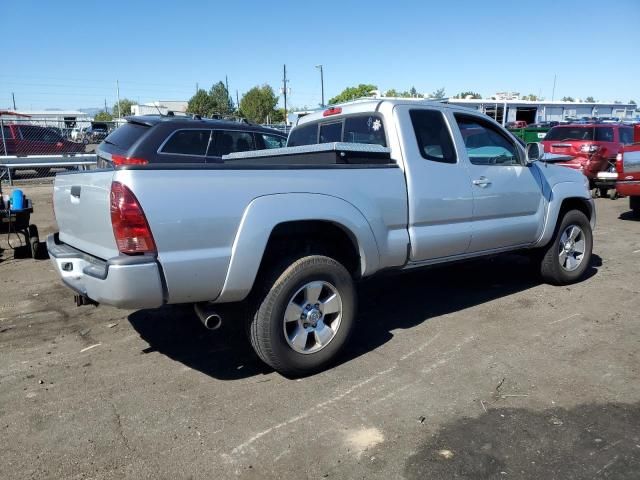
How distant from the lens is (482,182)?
15.7ft

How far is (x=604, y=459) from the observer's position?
9.16 ft

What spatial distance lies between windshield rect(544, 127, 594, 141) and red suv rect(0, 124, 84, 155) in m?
16.0

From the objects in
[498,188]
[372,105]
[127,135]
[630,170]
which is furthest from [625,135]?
[127,135]

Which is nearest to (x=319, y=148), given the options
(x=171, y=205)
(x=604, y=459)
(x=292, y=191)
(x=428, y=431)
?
(x=292, y=191)

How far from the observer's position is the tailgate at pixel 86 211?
10.5ft

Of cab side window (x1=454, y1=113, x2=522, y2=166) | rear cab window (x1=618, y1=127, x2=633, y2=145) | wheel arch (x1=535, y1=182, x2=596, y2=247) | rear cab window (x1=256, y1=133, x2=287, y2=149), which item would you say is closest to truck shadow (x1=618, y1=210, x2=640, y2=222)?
rear cab window (x1=618, y1=127, x2=633, y2=145)

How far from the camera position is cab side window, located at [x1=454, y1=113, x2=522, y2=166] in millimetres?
4895

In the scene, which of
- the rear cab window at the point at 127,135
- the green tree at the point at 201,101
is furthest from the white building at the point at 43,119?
the green tree at the point at 201,101

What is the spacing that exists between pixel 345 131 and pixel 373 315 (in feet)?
5.76

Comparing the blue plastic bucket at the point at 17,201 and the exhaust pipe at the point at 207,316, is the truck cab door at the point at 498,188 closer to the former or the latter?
the exhaust pipe at the point at 207,316

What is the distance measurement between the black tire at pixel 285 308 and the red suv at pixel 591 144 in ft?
37.0

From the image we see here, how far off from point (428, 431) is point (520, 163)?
10.6 feet

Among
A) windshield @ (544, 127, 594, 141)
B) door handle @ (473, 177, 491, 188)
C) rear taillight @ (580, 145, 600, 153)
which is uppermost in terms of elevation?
windshield @ (544, 127, 594, 141)

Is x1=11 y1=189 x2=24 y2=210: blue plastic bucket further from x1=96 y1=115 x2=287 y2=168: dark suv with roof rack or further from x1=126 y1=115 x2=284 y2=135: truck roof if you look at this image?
x1=126 y1=115 x2=284 y2=135: truck roof
